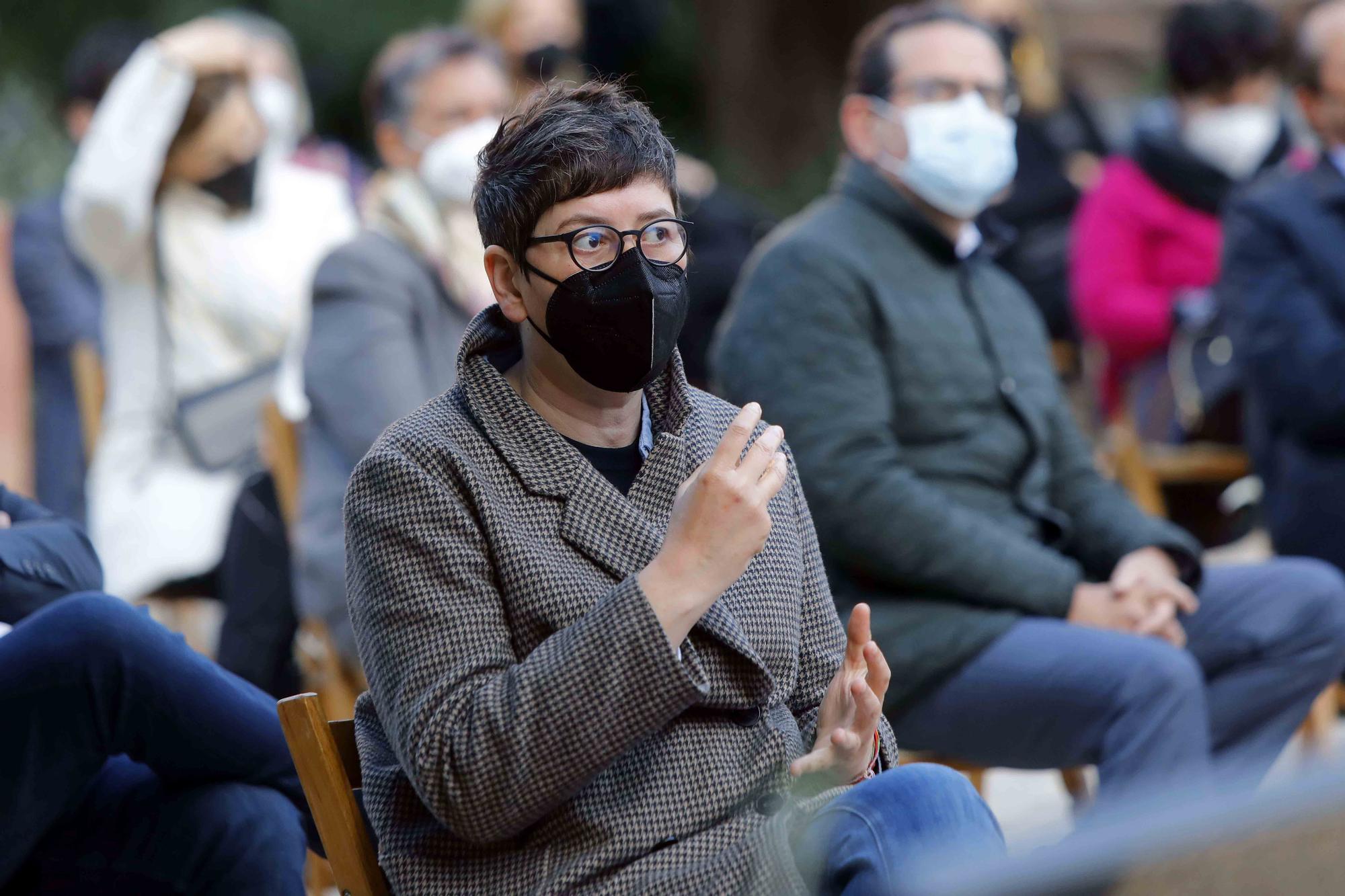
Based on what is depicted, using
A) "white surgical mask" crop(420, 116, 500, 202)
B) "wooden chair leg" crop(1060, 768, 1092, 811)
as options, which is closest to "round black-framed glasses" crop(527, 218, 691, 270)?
"wooden chair leg" crop(1060, 768, 1092, 811)

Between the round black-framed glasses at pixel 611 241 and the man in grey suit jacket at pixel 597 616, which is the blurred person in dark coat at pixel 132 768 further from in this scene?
the round black-framed glasses at pixel 611 241

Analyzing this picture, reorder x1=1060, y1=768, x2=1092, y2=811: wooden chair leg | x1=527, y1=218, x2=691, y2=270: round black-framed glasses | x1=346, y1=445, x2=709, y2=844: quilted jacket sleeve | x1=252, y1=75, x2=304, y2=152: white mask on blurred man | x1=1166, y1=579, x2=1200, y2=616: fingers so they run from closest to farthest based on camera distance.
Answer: x1=346, y1=445, x2=709, y2=844: quilted jacket sleeve < x1=527, y1=218, x2=691, y2=270: round black-framed glasses < x1=1166, y1=579, x2=1200, y2=616: fingers < x1=1060, y1=768, x2=1092, y2=811: wooden chair leg < x1=252, y1=75, x2=304, y2=152: white mask on blurred man

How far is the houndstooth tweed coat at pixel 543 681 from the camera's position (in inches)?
74.8

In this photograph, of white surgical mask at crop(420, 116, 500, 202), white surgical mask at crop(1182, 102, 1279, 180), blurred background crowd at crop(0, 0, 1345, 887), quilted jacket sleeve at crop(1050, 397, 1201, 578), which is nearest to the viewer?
quilted jacket sleeve at crop(1050, 397, 1201, 578)

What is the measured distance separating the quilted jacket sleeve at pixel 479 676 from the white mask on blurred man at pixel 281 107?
4253 mm

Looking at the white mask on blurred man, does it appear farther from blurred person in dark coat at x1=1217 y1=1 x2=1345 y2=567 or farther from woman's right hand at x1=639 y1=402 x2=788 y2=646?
woman's right hand at x1=639 y1=402 x2=788 y2=646

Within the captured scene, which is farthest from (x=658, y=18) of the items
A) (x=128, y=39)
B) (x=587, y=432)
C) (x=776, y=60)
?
(x=587, y=432)

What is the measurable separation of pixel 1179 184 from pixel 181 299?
325 cm

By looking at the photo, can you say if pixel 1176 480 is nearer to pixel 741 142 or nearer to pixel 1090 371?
pixel 1090 371

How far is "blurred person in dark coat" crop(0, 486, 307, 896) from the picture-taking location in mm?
2219

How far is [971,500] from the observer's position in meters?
3.35

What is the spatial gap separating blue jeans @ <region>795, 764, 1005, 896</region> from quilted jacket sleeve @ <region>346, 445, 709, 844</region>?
Answer: 0.24m

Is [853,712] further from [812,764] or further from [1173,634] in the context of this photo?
[1173,634]

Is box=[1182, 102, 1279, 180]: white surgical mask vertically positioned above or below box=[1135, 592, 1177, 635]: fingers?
above
